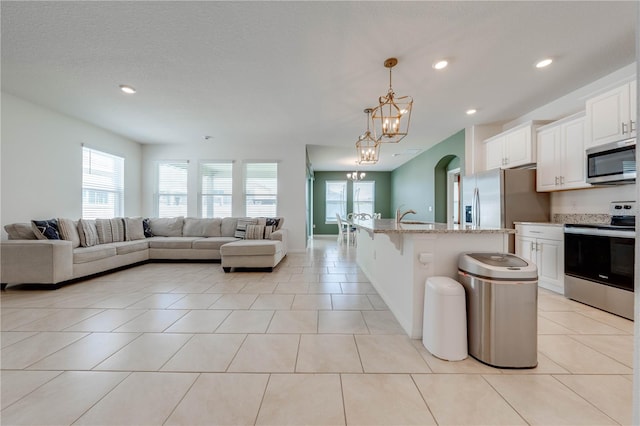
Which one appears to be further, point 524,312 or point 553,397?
point 524,312

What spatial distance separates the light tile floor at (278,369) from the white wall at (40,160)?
167 centimetres

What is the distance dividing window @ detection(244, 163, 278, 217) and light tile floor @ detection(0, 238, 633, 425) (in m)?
3.60

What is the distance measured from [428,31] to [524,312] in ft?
7.87

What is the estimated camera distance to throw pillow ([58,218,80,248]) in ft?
12.0

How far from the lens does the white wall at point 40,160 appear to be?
11.4 feet

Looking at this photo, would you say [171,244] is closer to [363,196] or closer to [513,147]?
[513,147]

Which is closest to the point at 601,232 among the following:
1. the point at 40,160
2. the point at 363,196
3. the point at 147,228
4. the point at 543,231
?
the point at 543,231

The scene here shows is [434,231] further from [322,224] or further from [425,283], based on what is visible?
[322,224]

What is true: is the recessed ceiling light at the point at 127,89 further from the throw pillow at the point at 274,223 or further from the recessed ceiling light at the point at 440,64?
the recessed ceiling light at the point at 440,64

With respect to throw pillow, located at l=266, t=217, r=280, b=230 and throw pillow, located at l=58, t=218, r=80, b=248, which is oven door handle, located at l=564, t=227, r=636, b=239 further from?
throw pillow, located at l=58, t=218, r=80, b=248

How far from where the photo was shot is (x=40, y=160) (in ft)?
12.7

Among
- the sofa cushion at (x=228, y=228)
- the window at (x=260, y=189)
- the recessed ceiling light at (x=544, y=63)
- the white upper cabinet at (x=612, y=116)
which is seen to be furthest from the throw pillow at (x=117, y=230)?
the white upper cabinet at (x=612, y=116)

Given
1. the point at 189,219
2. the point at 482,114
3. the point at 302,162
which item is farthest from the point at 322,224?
the point at 482,114

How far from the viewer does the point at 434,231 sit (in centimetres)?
191
